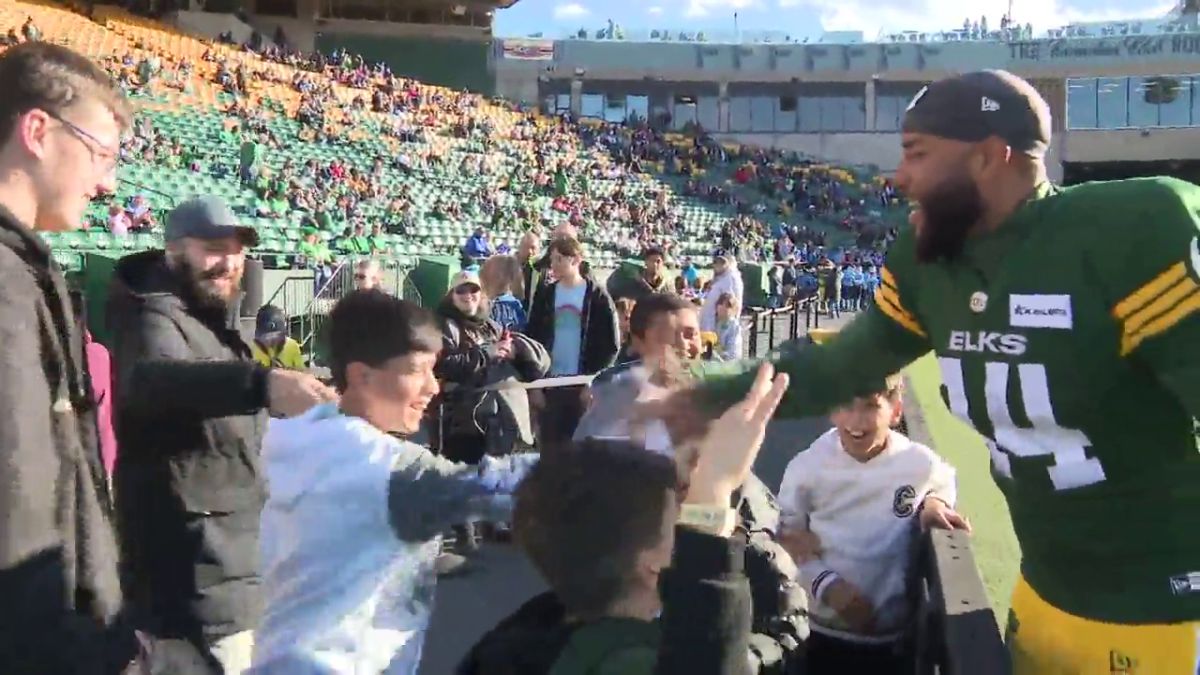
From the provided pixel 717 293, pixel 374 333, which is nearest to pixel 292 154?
pixel 717 293

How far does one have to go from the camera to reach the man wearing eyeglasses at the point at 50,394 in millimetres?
1596

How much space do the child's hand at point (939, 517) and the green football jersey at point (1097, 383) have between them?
72 cm

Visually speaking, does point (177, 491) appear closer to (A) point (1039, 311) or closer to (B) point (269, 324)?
(A) point (1039, 311)

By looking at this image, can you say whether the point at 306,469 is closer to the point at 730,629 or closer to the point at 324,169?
the point at 730,629

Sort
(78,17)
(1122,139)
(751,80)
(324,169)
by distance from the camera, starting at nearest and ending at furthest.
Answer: (324,169) → (78,17) → (1122,139) → (751,80)

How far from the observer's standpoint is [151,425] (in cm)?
277

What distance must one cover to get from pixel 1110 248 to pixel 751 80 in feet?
184

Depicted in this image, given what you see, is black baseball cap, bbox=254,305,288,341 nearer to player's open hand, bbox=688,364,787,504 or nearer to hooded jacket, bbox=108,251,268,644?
hooded jacket, bbox=108,251,268,644

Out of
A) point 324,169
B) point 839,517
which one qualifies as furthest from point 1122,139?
point 839,517

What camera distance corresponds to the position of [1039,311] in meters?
2.00

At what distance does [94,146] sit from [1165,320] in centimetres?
183

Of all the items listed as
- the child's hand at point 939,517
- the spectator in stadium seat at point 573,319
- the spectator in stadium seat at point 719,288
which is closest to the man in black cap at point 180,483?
the child's hand at point 939,517

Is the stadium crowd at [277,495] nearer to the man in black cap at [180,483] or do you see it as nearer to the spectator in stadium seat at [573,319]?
the man in black cap at [180,483]

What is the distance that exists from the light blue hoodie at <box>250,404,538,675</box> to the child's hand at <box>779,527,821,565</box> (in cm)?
123
